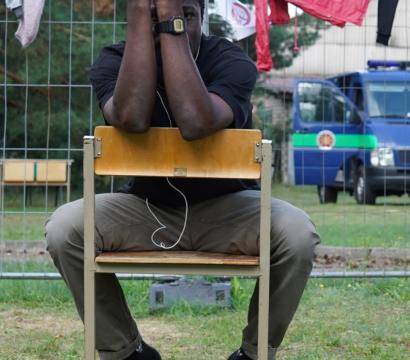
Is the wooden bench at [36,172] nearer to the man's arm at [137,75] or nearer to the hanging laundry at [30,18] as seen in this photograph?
the hanging laundry at [30,18]

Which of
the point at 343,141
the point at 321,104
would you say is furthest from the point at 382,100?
the point at 343,141

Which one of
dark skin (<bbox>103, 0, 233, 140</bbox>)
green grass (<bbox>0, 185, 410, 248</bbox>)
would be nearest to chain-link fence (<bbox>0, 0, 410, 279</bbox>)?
green grass (<bbox>0, 185, 410, 248</bbox>)

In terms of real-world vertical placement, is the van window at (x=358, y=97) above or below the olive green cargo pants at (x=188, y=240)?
above

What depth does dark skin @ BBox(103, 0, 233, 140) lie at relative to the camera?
11.4 feet

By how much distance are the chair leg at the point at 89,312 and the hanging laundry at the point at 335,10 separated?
359 centimetres

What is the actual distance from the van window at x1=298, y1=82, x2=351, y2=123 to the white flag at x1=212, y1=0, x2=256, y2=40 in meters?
3.61

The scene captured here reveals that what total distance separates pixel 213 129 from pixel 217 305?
2.63 m

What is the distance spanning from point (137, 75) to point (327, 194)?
716 centimetres

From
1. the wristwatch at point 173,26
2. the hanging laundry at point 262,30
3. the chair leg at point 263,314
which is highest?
the hanging laundry at point 262,30

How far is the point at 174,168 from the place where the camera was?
353cm

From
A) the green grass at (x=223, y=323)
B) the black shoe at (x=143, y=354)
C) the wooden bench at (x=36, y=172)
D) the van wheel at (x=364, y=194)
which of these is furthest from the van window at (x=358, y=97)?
the black shoe at (x=143, y=354)

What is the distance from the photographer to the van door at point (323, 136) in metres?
8.73

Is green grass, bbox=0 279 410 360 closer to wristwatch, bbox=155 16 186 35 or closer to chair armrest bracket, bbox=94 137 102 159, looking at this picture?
chair armrest bracket, bbox=94 137 102 159

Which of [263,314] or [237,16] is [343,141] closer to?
[237,16]
